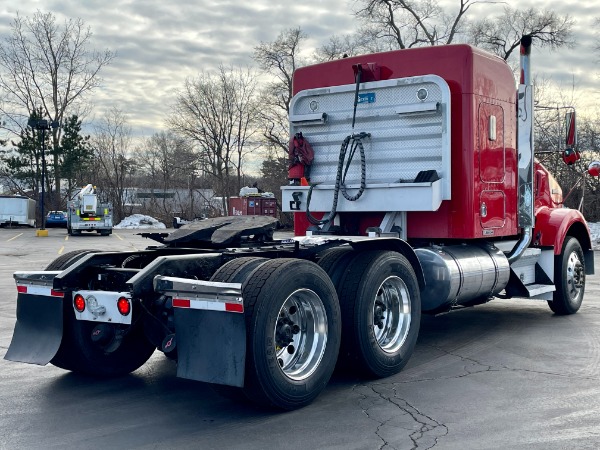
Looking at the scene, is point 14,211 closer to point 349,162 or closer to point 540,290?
point 349,162

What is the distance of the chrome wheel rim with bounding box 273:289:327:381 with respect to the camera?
5273mm

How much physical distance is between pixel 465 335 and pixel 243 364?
4.20 metres

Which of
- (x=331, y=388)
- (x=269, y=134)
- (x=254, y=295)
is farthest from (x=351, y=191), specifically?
(x=269, y=134)

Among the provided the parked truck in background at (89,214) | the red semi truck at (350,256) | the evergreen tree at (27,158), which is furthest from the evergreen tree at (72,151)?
the red semi truck at (350,256)

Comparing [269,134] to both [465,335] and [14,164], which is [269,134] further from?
[465,335]

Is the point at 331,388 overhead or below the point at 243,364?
below

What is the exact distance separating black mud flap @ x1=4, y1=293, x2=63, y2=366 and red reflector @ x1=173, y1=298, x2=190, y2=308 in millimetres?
1246

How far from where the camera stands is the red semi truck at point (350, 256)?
4.95m

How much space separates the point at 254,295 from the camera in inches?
192

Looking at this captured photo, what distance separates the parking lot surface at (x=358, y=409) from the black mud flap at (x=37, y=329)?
12.2 inches

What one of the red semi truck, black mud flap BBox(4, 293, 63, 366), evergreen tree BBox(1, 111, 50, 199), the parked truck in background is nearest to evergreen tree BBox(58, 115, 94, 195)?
evergreen tree BBox(1, 111, 50, 199)

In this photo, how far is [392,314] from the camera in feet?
21.2

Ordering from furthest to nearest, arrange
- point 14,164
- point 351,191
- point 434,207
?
point 14,164, point 351,191, point 434,207

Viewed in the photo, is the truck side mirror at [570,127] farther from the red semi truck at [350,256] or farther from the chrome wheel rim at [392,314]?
the chrome wheel rim at [392,314]
